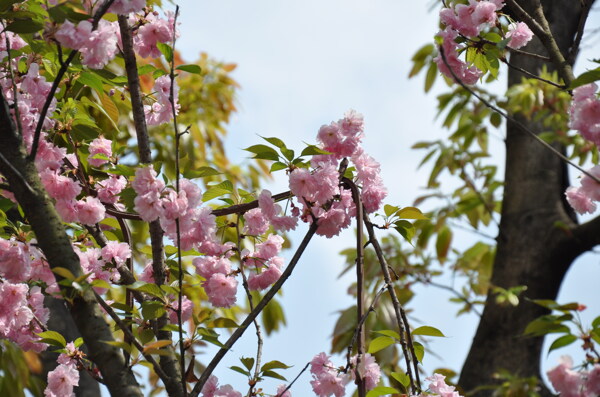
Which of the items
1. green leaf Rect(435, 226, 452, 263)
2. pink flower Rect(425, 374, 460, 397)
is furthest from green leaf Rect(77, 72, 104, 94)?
green leaf Rect(435, 226, 452, 263)

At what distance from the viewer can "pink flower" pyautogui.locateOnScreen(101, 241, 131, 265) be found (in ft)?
4.76

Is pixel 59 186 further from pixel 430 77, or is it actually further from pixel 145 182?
pixel 430 77

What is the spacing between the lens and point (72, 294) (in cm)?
111

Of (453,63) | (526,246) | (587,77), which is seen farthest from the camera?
(526,246)

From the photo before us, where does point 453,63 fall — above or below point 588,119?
above

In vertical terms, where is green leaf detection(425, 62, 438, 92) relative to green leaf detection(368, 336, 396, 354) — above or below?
above

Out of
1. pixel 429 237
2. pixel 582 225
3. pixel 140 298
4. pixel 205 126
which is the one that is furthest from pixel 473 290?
pixel 140 298

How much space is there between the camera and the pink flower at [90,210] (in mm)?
1345

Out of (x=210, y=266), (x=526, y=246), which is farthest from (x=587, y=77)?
(x=526, y=246)

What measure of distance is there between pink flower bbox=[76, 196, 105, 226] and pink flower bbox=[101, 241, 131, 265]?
105 mm

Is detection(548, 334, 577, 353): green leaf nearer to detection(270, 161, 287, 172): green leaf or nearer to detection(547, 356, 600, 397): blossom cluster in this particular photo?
detection(547, 356, 600, 397): blossom cluster

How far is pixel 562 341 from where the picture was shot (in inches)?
45.9

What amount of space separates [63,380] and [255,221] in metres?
0.49

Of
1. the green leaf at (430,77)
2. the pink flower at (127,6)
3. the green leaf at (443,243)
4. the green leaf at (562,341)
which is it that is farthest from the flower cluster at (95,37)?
the green leaf at (430,77)
